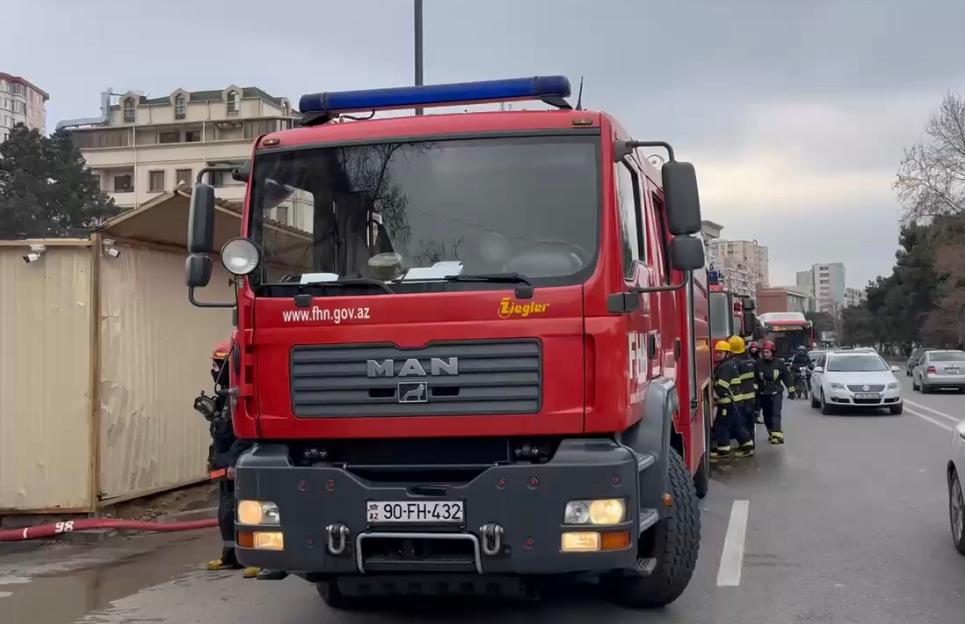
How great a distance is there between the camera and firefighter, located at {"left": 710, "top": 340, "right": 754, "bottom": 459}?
12398 mm

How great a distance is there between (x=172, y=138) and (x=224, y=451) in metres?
67.6

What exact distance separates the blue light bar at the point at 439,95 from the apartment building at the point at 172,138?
2484 inches

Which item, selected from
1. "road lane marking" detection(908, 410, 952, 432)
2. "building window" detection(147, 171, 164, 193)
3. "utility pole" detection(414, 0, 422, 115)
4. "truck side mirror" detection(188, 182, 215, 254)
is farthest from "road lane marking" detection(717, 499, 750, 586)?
"building window" detection(147, 171, 164, 193)

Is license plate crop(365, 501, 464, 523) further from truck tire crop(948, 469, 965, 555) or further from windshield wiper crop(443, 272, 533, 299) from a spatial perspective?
truck tire crop(948, 469, 965, 555)

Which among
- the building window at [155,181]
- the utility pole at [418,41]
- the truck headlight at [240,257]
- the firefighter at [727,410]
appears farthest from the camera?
the building window at [155,181]

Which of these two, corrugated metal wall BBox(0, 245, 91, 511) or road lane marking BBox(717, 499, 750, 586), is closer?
road lane marking BBox(717, 499, 750, 586)

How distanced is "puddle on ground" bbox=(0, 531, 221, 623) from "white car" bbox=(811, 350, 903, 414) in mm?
14646

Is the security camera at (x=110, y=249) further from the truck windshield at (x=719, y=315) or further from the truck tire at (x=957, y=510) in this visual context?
the truck windshield at (x=719, y=315)

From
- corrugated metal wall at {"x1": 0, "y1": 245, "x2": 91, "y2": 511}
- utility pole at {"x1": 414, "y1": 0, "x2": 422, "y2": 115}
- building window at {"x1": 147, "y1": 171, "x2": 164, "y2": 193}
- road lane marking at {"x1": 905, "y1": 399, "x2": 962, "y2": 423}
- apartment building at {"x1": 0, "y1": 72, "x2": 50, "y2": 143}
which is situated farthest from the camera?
apartment building at {"x1": 0, "y1": 72, "x2": 50, "y2": 143}

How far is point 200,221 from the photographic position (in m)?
5.27

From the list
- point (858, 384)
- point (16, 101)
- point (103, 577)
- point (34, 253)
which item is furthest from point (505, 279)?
point (16, 101)

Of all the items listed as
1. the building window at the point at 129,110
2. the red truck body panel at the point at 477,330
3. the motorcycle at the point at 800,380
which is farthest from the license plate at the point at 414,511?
the building window at the point at 129,110

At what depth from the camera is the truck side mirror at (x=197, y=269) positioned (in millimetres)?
5242

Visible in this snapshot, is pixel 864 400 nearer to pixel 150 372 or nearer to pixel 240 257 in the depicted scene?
pixel 150 372
